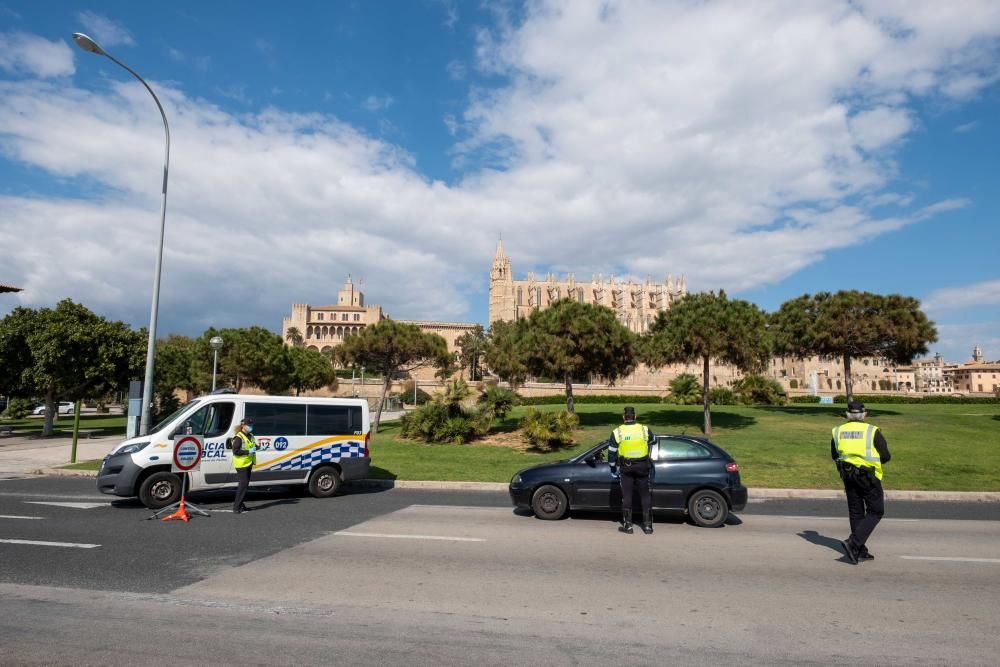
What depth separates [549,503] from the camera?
9422mm

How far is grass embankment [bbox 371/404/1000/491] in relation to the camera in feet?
44.3

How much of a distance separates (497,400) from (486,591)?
1616cm

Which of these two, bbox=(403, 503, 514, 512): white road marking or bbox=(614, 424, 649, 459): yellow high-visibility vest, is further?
bbox=(403, 503, 514, 512): white road marking

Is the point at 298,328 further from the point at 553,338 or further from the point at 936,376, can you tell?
the point at 936,376

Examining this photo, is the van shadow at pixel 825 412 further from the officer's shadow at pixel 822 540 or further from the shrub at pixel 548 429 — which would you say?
the officer's shadow at pixel 822 540

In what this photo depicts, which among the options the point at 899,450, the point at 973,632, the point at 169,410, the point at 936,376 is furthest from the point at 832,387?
the point at 973,632

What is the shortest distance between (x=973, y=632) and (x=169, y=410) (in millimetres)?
42609

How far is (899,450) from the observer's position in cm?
1736

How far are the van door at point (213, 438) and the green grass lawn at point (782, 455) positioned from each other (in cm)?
410

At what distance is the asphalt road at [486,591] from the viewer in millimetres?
4227

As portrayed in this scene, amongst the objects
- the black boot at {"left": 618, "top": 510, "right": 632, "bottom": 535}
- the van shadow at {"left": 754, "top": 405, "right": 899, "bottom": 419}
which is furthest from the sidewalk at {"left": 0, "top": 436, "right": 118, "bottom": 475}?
the van shadow at {"left": 754, "top": 405, "right": 899, "bottom": 419}

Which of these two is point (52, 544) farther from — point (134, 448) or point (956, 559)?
point (956, 559)

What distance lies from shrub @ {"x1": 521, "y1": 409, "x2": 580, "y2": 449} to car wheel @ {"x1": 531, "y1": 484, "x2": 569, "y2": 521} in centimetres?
898

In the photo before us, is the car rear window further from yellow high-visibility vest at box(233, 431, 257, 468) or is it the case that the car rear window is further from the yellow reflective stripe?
yellow high-visibility vest at box(233, 431, 257, 468)
